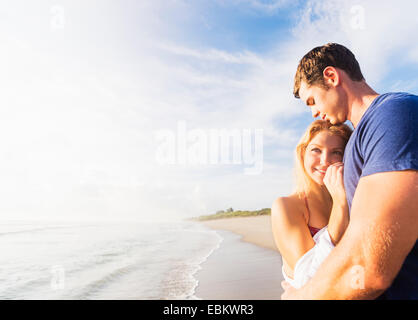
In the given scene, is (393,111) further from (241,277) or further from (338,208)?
(241,277)

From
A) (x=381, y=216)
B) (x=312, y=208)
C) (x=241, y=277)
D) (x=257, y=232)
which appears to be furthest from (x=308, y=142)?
(x=257, y=232)

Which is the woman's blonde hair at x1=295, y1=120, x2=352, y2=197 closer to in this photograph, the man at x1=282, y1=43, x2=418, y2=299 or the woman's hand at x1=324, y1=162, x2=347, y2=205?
the woman's hand at x1=324, y1=162, x2=347, y2=205

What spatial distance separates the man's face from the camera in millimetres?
1992

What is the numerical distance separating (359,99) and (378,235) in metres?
0.98

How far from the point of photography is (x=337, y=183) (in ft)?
6.67

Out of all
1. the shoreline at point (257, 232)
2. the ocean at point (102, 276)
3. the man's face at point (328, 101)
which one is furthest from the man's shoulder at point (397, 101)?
Answer: the shoreline at point (257, 232)

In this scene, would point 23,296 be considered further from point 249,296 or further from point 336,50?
point 336,50

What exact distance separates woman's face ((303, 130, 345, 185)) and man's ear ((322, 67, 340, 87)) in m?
0.66

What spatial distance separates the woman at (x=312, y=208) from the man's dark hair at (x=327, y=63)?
591mm

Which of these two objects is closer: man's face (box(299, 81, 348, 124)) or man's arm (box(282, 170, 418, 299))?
man's arm (box(282, 170, 418, 299))

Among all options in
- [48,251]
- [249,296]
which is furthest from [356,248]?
[48,251]

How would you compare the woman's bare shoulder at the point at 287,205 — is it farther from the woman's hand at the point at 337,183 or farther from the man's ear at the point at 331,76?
the man's ear at the point at 331,76

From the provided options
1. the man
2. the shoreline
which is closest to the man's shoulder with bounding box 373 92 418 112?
the man
